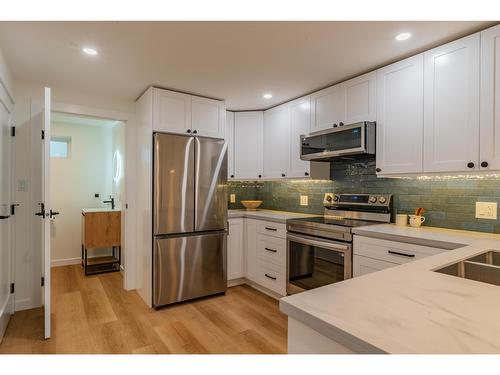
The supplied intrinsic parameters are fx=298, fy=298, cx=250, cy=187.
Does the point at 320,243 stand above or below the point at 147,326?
above

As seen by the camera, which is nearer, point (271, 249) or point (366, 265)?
point (366, 265)

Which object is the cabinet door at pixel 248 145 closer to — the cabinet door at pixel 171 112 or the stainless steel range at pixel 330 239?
the cabinet door at pixel 171 112

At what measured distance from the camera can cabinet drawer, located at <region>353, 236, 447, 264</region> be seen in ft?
6.42

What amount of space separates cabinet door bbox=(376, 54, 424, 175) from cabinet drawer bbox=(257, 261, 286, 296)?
1.45 metres

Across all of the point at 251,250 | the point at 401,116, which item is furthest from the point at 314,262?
the point at 401,116

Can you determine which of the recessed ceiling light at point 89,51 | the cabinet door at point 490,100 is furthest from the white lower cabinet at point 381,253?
the recessed ceiling light at point 89,51

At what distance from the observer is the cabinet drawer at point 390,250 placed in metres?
1.96

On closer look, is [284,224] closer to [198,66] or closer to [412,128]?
[412,128]

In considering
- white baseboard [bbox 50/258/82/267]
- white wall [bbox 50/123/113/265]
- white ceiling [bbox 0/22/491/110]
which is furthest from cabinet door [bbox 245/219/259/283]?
white baseboard [bbox 50/258/82/267]

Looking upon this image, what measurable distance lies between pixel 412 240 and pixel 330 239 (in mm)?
707

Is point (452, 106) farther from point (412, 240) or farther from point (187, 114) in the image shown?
point (187, 114)

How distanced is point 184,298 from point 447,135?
107 inches

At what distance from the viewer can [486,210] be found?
84.2 inches
